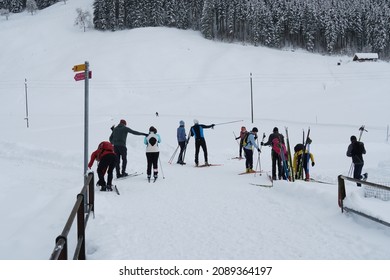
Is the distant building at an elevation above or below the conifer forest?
below

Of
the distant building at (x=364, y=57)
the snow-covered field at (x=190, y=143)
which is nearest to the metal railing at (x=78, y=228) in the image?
the snow-covered field at (x=190, y=143)

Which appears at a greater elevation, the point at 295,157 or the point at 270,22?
the point at 270,22

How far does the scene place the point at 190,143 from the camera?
25078 millimetres

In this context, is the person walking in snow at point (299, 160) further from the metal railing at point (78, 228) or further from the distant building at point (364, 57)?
the distant building at point (364, 57)

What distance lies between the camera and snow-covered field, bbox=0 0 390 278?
6273mm

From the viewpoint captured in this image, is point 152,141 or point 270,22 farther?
point 270,22

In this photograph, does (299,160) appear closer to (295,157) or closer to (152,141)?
(295,157)

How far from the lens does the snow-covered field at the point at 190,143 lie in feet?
20.6

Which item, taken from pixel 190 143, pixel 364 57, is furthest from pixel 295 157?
pixel 364 57

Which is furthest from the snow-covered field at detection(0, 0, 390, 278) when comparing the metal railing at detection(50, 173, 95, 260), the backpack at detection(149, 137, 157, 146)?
the backpack at detection(149, 137, 157, 146)

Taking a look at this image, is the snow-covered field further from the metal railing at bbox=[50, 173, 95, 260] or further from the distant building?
the distant building

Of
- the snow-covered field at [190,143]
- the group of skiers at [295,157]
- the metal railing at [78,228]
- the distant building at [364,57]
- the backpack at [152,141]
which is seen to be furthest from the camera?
the distant building at [364,57]
